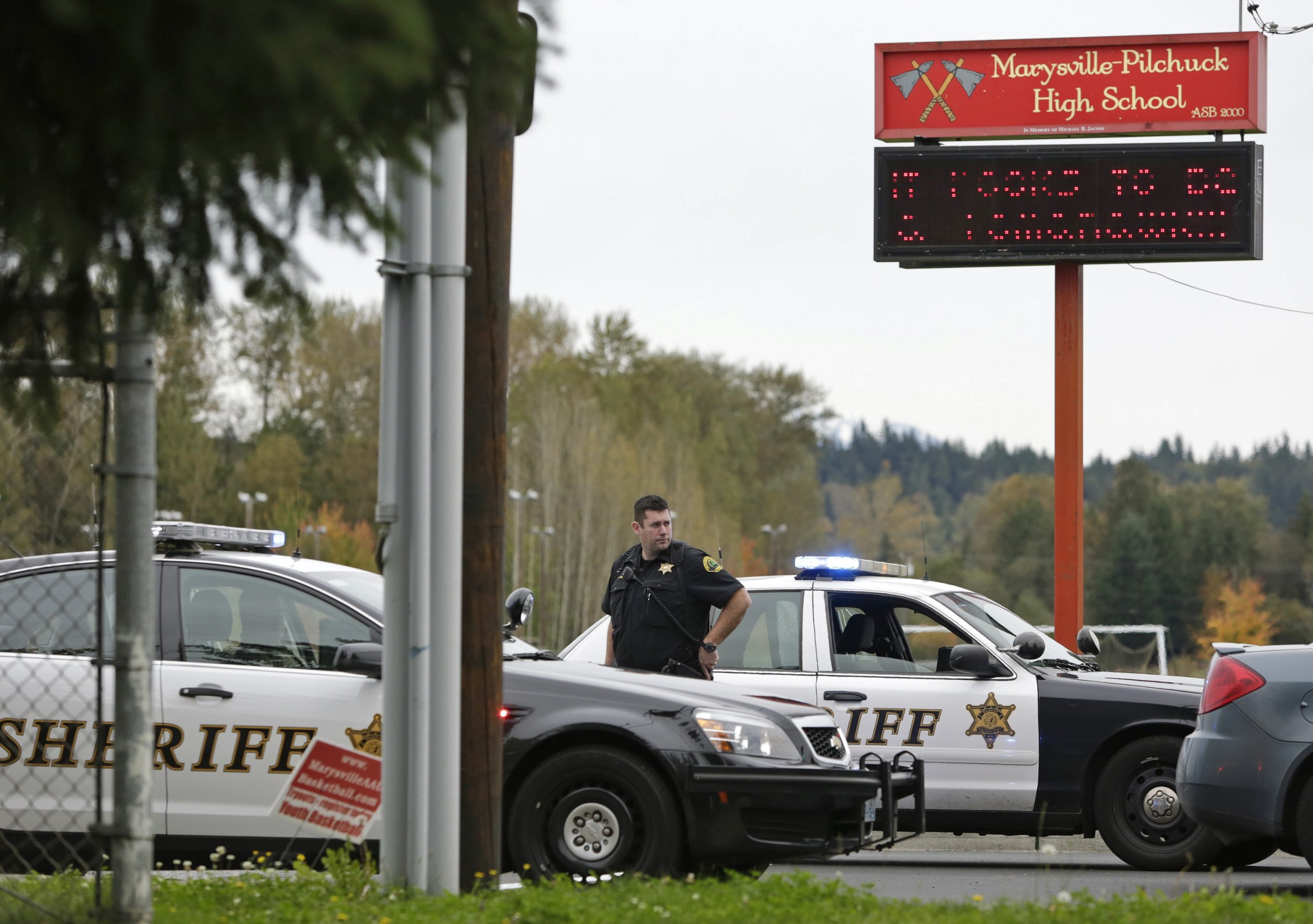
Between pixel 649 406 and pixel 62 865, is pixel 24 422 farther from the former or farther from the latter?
pixel 649 406

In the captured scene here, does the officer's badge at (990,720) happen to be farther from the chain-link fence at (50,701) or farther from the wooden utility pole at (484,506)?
the chain-link fence at (50,701)

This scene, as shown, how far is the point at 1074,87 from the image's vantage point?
48.9ft

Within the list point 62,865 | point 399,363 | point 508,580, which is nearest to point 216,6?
point 399,363

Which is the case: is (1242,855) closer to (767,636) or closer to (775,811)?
(767,636)

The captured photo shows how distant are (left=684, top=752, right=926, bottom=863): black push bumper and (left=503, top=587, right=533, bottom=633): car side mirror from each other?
6.42ft

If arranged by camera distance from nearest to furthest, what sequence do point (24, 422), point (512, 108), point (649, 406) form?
point (512, 108)
point (24, 422)
point (649, 406)

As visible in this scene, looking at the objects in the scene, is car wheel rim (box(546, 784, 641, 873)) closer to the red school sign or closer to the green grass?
the green grass

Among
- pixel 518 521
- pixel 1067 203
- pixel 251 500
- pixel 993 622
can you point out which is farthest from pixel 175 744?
pixel 251 500

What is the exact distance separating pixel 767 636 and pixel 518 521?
55.1 meters

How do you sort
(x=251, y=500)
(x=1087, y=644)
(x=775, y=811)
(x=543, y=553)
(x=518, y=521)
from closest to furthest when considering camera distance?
(x=775, y=811) < (x=1087, y=644) < (x=543, y=553) < (x=518, y=521) < (x=251, y=500)

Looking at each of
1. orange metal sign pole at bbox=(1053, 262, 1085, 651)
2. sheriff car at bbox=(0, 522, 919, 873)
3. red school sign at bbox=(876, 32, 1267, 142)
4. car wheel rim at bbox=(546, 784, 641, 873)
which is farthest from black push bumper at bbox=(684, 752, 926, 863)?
red school sign at bbox=(876, 32, 1267, 142)

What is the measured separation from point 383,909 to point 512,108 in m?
2.90

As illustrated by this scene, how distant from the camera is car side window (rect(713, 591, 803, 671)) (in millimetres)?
9453

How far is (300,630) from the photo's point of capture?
7367 mm
